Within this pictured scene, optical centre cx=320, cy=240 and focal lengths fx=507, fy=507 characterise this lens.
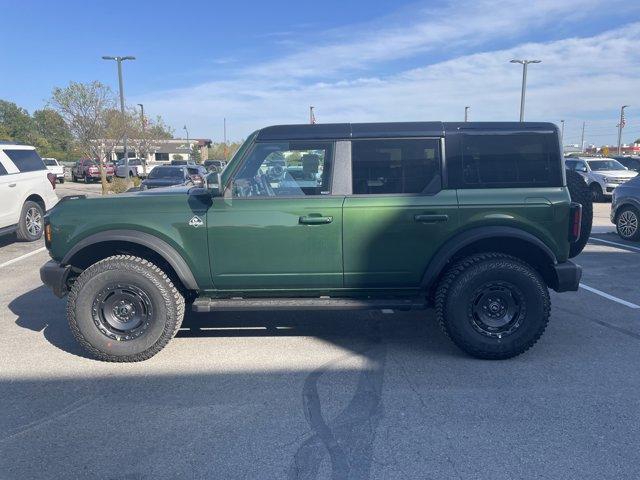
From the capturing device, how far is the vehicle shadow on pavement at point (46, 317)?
4816mm

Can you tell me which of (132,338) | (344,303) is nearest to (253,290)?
(344,303)

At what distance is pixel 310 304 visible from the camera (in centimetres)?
431

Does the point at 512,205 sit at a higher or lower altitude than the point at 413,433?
higher

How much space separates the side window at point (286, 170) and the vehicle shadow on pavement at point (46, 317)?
84.0 inches

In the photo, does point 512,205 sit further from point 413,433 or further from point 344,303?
point 413,433

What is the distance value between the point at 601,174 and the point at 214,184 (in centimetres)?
1782

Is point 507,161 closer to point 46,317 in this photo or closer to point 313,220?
point 313,220

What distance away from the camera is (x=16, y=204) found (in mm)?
9484

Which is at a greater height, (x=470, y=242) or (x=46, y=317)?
(x=470, y=242)

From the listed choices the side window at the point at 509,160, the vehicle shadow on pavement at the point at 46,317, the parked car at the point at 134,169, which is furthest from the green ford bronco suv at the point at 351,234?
the parked car at the point at 134,169

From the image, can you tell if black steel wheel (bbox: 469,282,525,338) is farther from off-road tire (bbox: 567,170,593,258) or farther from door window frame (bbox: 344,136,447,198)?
off-road tire (bbox: 567,170,593,258)

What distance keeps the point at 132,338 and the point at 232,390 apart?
1122 millimetres

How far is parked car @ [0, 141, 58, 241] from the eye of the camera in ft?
30.5

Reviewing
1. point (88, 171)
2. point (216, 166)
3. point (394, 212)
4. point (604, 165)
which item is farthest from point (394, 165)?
point (88, 171)
